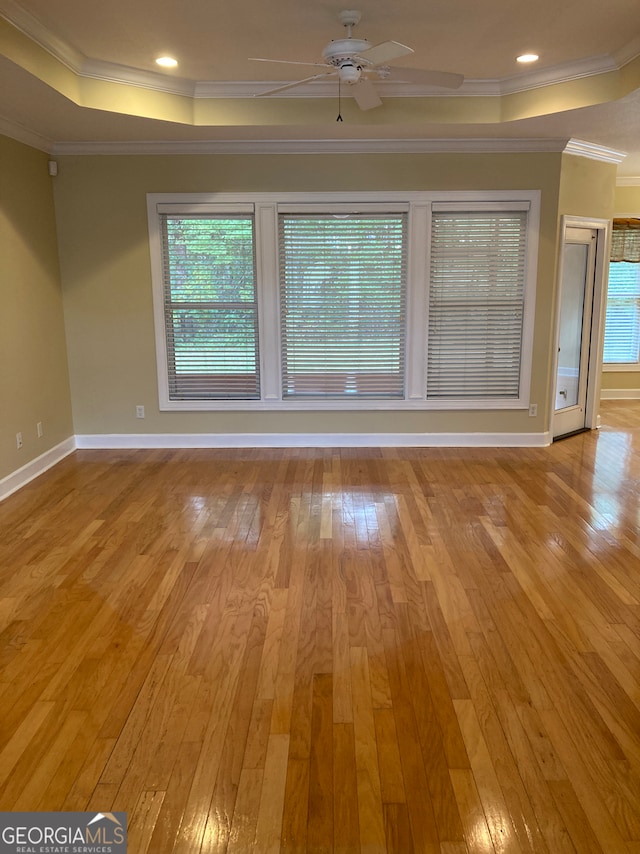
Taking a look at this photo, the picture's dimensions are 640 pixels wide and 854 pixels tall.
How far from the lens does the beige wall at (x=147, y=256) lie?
17.6 ft

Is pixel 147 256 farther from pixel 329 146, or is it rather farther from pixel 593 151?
pixel 593 151

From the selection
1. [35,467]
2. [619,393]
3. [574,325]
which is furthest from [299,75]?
[619,393]

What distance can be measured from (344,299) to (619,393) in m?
4.49

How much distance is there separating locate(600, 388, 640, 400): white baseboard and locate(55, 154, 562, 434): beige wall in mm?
2767

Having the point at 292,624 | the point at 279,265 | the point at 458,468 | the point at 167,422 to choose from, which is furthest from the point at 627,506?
the point at 167,422

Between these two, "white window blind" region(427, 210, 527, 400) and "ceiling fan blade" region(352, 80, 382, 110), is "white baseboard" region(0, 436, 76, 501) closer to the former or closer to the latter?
"white window blind" region(427, 210, 527, 400)

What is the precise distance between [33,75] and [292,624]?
11.1 feet

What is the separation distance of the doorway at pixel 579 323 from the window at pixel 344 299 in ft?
1.83

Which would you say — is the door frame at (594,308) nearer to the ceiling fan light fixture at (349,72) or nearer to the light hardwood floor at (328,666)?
the light hardwood floor at (328,666)

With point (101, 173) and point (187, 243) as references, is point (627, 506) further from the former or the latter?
point (101, 173)

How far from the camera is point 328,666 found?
8.36 feet

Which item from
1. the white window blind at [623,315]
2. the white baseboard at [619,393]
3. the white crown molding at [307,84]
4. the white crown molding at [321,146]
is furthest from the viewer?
the white baseboard at [619,393]

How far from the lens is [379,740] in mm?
2127

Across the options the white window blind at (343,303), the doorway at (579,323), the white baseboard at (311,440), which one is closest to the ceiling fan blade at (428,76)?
the white window blind at (343,303)
